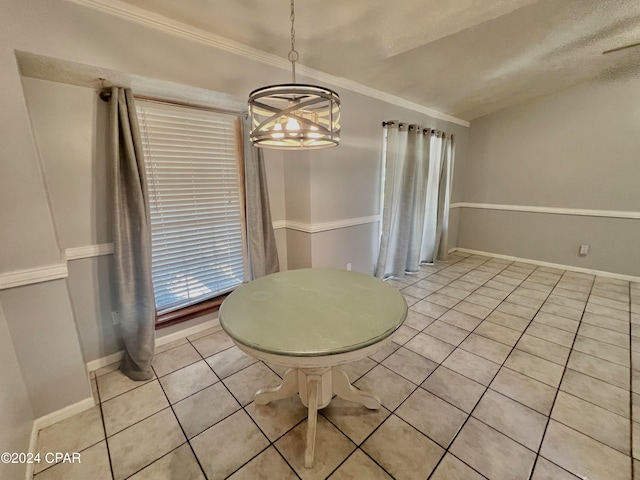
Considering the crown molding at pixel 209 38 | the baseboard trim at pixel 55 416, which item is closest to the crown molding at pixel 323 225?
the crown molding at pixel 209 38

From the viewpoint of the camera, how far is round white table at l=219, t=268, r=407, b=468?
1001 mm

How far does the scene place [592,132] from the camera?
3410 mm

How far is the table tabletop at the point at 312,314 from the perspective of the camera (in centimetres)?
102

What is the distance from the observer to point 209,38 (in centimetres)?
179

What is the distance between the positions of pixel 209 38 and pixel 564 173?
179 inches

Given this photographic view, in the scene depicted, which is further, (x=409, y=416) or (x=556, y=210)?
(x=556, y=210)

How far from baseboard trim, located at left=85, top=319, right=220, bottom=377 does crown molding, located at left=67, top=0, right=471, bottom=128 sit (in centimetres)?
215

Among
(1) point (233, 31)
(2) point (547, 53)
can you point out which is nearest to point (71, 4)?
(1) point (233, 31)

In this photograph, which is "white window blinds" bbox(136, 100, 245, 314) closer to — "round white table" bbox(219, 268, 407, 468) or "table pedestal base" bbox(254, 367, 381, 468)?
"round white table" bbox(219, 268, 407, 468)

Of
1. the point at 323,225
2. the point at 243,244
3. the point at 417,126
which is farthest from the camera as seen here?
the point at 417,126

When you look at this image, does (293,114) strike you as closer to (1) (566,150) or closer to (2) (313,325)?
(2) (313,325)

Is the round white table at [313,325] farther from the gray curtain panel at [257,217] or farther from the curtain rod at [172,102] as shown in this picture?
the curtain rod at [172,102]

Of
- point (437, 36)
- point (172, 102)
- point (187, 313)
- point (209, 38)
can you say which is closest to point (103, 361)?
point (187, 313)

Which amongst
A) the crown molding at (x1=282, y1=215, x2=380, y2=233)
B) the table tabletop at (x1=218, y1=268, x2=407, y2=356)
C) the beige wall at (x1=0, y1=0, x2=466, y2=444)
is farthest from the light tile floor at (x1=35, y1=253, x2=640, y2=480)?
the crown molding at (x1=282, y1=215, x2=380, y2=233)
